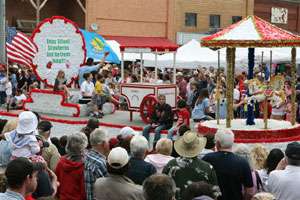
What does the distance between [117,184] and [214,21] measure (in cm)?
4223

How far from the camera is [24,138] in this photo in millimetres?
7027

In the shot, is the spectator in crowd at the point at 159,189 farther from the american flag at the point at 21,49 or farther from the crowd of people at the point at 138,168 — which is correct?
the american flag at the point at 21,49

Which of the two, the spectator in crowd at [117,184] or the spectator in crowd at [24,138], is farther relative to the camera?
the spectator in crowd at [24,138]

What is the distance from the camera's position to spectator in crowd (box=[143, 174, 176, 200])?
14.5ft

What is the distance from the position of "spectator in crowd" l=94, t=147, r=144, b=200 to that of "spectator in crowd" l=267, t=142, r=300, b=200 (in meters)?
1.40

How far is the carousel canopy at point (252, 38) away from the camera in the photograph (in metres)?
13.9

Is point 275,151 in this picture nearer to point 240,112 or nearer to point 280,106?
point 280,106

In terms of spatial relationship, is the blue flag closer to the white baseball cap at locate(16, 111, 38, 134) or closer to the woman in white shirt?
the woman in white shirt

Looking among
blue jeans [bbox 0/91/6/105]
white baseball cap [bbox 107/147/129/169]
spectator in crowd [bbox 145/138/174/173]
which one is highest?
white baseball cap [bbox 107/147/129/169]

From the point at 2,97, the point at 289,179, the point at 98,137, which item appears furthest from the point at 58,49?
the point at 289,179

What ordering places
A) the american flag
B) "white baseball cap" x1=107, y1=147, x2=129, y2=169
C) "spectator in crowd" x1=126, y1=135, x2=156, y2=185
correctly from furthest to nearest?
the american flag < "spectator in crowd" x1=126, y1=135, x2=156, y2=185 < "white baseball cap" x1=107, y1=147, x2=129, y2=169

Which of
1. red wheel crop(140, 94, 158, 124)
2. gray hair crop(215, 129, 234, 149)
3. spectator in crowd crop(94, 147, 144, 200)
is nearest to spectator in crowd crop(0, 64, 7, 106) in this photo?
red wheel crop(140, 94, 158, 124)

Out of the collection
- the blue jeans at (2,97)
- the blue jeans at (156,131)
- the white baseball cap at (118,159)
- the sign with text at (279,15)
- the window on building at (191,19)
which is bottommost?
the blue jeans at (156,131)

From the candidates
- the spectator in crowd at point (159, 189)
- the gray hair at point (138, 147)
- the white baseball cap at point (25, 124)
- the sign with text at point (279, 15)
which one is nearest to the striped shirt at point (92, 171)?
the gray hair at point (138, 147)
